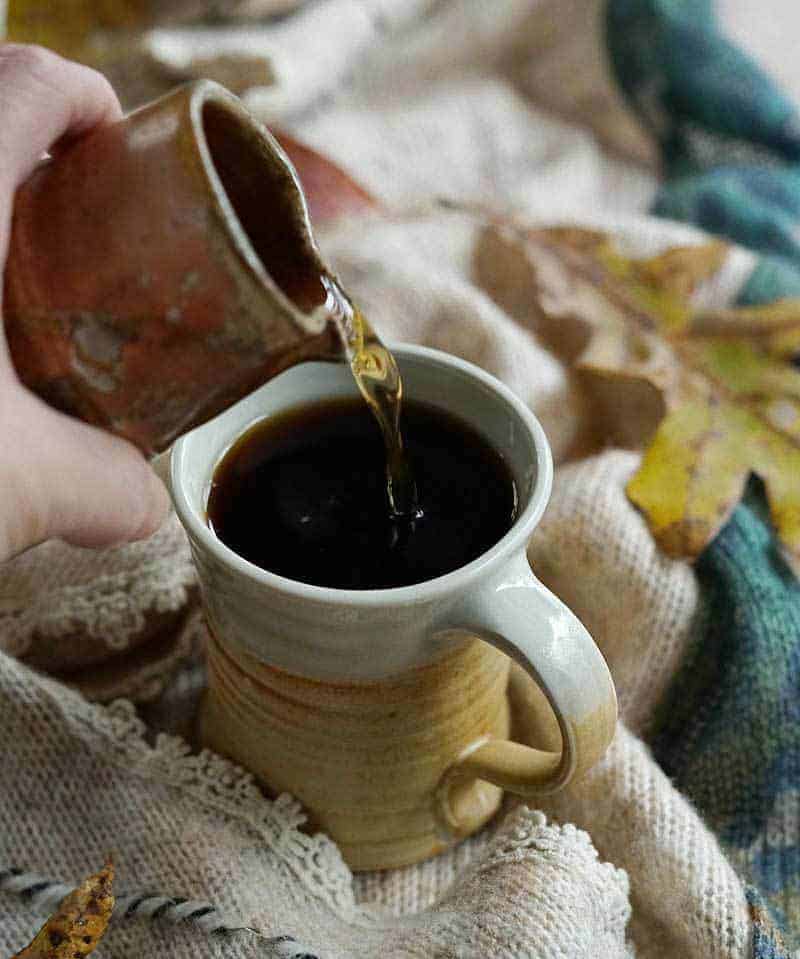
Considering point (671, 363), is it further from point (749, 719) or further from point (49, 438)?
point (49, 438)

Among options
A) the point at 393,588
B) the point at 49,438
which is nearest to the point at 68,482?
the point at 49,438

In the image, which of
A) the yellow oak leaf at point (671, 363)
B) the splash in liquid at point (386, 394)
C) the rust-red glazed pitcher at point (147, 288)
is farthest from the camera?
the yellow oak leaf at point (671, 363)

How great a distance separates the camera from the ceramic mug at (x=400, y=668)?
46 cm

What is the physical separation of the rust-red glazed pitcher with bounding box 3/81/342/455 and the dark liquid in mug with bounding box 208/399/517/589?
113 mm

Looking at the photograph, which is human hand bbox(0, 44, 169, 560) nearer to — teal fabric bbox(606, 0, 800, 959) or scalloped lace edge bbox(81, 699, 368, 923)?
scalloped lace edge bbox(81, 699, 368, 923)

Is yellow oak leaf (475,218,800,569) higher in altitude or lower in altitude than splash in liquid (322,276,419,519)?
lower

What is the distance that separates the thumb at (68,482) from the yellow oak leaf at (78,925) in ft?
0.46

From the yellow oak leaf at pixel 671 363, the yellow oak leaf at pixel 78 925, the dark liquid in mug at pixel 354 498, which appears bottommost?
the yellow oak leaf at pixel 78 925

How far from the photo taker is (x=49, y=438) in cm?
42

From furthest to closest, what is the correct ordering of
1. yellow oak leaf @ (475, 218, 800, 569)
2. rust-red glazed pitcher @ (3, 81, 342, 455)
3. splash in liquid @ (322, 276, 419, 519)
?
1. yellow oak leaf @ (475, 218, 800, 569)
2. splash in liquid @ (322, 276, 419, 519)
3. rust-red glazed pitcher @ (3, 81, 342, 455)

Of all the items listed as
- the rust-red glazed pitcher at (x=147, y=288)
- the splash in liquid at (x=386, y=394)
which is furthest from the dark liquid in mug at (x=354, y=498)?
the rust-red glazed pitcher at (x=147, y=288)

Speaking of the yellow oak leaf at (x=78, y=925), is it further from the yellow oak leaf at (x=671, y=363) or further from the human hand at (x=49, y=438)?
the yellow oak leaf at (x=671, y=363)

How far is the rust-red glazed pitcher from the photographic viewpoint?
39 centimetres

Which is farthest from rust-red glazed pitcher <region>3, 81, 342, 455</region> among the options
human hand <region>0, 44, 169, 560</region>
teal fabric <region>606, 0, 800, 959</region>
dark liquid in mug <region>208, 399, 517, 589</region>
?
teal fabric <region>606, 0, 800, 959</region>
